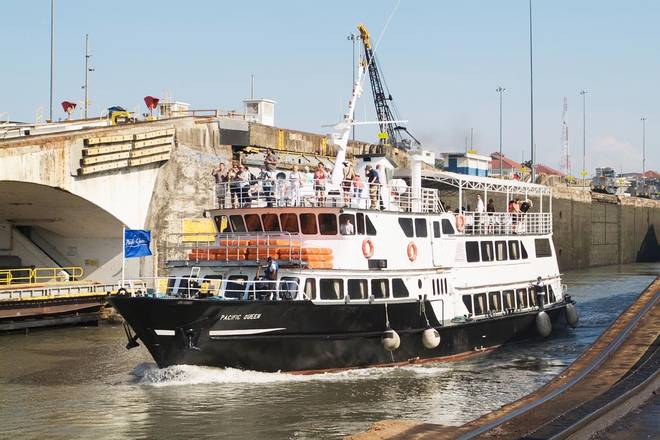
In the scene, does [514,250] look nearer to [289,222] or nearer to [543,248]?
[543,248]

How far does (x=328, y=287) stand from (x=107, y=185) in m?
16.4

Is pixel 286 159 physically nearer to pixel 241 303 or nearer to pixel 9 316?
pixel 9 316

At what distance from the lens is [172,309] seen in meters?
22.5

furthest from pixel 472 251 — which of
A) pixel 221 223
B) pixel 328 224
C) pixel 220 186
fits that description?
→ pixel 220 186

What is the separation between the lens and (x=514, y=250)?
108 ft

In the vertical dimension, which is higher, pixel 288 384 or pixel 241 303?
pixel 241 303

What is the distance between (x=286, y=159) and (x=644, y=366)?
93.1ft

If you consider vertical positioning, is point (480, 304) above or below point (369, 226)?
below

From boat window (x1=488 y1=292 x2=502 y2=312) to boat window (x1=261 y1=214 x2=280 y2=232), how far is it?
8682 mm

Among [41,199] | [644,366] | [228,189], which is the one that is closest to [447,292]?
[228,189]

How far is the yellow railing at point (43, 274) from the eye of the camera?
3806 cm

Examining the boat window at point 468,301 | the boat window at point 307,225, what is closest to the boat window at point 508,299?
the boat window at point 468,301

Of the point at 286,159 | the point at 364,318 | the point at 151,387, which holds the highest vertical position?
the point at 286,159

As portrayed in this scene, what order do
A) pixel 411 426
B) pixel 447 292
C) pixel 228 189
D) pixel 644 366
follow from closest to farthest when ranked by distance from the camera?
1. pixel 411 426
2. pixel 644 366
3. pixel 228 189
4. pixel 447 292
